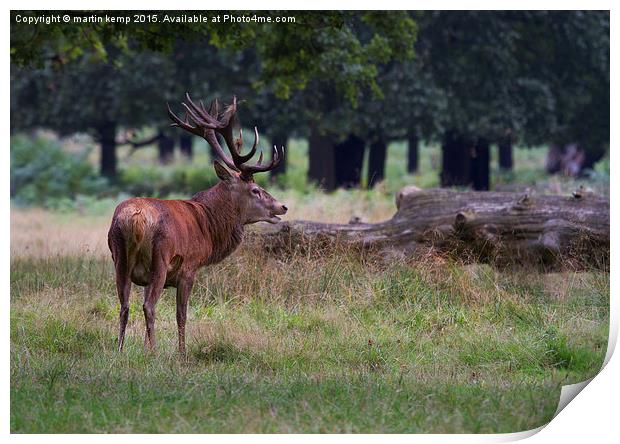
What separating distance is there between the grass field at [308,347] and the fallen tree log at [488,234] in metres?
0.25

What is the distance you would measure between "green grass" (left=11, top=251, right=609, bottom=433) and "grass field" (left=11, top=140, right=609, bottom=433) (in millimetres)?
17

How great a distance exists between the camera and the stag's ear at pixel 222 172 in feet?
30.6

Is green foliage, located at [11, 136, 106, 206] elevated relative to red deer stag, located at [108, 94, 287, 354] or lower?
lower

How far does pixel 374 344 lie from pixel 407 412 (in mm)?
2047

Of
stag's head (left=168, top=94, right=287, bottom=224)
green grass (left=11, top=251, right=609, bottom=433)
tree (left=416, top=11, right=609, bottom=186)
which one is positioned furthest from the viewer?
tree (left=416, top=11, right=609, bottom=186)

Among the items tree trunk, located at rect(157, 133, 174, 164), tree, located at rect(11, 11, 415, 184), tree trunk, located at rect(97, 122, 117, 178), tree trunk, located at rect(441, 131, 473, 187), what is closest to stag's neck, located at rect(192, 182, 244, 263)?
tree, located at rect(11, 11, 415, 184)

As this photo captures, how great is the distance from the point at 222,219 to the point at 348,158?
51.3 feet

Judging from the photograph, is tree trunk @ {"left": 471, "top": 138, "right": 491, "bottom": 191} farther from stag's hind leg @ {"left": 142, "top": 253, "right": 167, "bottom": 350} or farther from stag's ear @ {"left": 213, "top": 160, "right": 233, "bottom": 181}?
stag's hind leg @ {"left": 142, "top": 253, "right": 167, "bottom": 350}

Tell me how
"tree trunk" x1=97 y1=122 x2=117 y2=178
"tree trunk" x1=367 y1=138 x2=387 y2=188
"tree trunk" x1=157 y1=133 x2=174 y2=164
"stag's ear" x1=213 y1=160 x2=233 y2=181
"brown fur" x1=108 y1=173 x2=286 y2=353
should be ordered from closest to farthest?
1. "brown fur" x1=108 y1=173 x2=286 y2=353
2. "stag's ear" x1=213 y1=160 x2=233 y2=181
3. "tree trunk" x1=367 y1=138 x2=387 y2=188
4. "tree trunk" x1=97 y1=122 x2=117 y2=178
5. "tree trunk" x1=157 y1=133 x2=174 y2=164

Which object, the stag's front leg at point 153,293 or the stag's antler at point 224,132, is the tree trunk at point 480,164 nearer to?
the stag's antler at point 224,132

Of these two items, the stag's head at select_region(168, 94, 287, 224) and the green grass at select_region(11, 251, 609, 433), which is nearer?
the green grass at select_region(11, 251, 609, 433)

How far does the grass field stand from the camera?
719 centimetres

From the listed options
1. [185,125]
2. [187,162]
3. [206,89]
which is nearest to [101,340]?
[185,125]

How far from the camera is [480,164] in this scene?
1001 inches
